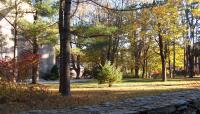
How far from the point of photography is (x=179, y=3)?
3525cm

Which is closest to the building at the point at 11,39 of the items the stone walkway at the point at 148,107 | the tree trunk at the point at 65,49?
the tree trunk at the point at 65,49

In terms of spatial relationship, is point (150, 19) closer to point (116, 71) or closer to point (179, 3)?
point (179, 3)

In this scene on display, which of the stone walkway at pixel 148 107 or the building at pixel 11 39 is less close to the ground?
the building at pixel 11 39

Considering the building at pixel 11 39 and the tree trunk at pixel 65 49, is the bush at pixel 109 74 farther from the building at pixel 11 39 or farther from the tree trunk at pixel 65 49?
the tree trunk at pixel 65 49

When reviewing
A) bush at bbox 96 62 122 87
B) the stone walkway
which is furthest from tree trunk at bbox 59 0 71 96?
bush at bbox 96 62 122 87

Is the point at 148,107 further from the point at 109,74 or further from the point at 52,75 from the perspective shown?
the point at 52,75

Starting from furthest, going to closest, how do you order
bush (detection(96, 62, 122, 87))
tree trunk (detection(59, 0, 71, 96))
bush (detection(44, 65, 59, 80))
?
bush (detection(44, 65, 59, 80)) < bush (detection(96, 62, 122, 87)) < tree trunk (detection(59, 0, 71, 96))

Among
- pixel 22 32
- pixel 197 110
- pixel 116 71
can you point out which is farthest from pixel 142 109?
pixel 22 32

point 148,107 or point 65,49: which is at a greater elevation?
point 65,49

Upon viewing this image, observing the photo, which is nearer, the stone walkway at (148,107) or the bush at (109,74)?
the stone walkway at (148,107)

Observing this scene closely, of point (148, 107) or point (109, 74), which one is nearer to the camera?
point (148, 107)

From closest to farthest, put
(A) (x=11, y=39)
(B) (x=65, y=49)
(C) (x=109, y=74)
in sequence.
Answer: (B) (x=65, y=49) → (C) (x=109, y=74) → (A) (x=11, y=39)

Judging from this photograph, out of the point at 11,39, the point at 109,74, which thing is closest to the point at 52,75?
the point at 11,39

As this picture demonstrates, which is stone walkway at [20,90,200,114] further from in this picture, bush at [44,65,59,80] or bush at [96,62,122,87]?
bush at [44,65,59,80]
